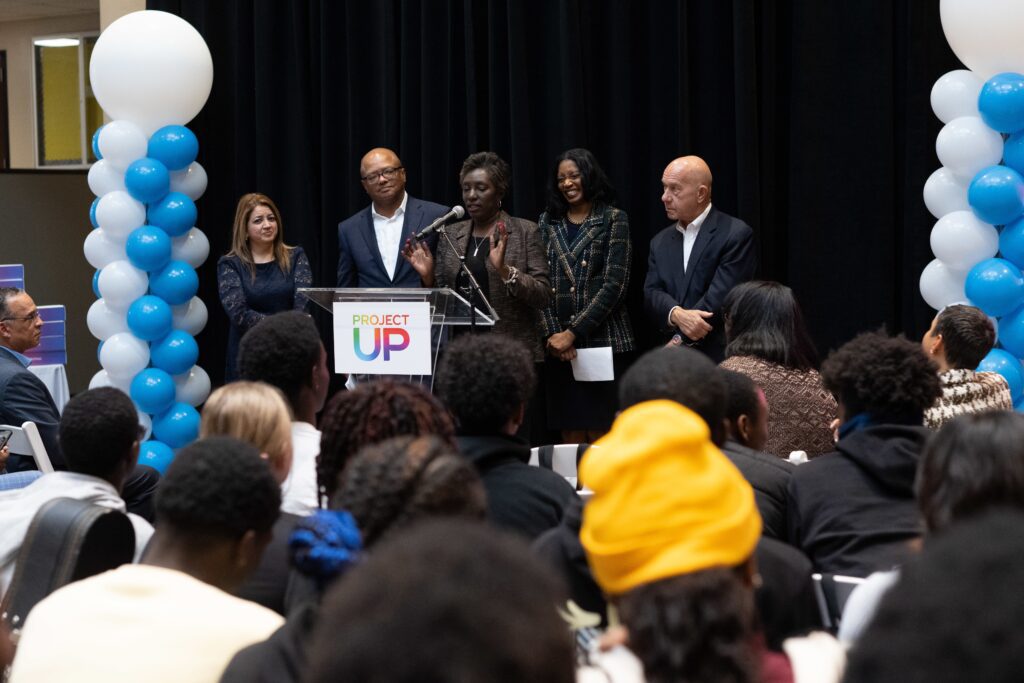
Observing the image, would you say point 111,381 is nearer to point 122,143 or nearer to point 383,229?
point 122,143

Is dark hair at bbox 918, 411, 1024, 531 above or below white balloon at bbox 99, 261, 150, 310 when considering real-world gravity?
below

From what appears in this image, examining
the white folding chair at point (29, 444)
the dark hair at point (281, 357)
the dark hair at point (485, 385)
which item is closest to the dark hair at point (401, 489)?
the dark hair at point (485, 385)

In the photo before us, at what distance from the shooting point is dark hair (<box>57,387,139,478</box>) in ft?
9.00

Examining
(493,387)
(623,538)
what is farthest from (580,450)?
(623,538)

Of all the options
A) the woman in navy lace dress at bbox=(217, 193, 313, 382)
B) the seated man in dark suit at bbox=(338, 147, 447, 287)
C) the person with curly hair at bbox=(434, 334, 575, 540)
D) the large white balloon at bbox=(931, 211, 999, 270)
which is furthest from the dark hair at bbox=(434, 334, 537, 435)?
the woman in navy lace dress at bbox=(217, 193, 313, 382)

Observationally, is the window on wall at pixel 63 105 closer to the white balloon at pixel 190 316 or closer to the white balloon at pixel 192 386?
the white balloon at pixel 190 316

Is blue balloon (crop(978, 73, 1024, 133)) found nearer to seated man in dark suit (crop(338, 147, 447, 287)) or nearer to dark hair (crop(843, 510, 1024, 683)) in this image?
seated man in dark suit (crop(338, 147, 447, 287))

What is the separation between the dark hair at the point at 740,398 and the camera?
2861 mm

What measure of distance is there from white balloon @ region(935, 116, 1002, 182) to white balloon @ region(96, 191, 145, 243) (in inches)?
161

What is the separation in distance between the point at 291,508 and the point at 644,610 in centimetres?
160

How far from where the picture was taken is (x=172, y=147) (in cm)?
639

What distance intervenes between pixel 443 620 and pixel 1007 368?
4417 millimetres

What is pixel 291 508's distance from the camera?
9.31 ft

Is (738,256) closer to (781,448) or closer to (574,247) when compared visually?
(574,247)
